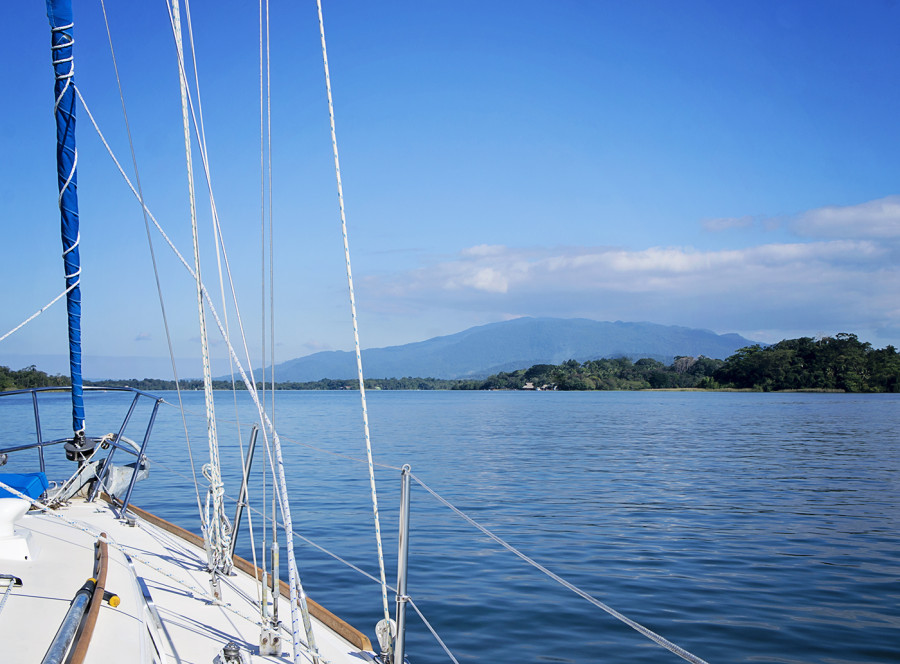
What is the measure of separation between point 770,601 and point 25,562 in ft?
18.0

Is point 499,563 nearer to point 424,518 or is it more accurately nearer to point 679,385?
point 424,518

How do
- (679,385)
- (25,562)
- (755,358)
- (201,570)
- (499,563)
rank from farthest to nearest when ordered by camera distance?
(679,385) → (755,358) → (499,563) → (201,570) → (25,562)

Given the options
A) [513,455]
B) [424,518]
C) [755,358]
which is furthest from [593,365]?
[424,518]

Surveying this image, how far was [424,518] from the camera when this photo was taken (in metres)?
9.14

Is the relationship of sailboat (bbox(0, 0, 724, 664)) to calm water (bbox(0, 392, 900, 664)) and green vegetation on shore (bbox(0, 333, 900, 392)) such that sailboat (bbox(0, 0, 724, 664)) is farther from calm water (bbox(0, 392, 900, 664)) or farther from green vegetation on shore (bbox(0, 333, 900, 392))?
green vegetation on shore (bbox(0, 333, 900, 392))

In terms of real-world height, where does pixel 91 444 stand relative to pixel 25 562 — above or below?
above

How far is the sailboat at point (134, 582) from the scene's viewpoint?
2.55 meters

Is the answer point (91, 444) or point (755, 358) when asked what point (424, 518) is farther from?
point (755, 358)

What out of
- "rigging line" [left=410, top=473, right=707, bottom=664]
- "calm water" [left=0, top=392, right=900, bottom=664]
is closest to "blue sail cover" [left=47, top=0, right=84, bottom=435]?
"calm water" [left=0, top=392, right=900, bottom=664]

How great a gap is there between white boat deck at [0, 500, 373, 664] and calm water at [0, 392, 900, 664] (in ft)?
4.47

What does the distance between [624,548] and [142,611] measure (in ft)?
19.3

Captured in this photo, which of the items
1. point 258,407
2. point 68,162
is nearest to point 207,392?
point 258,407

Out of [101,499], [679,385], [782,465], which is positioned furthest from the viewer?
[679,385]

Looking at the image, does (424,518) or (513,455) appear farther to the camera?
(513,455)
